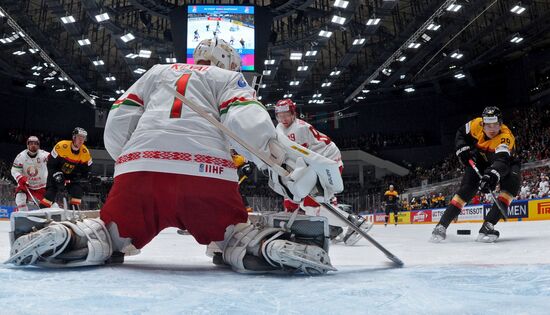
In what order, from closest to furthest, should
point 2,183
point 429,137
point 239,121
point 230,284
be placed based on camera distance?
point 230,284, point 239,121, point 2,183, point 429,137

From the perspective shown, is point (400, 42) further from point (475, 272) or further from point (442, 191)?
point (475, 272)

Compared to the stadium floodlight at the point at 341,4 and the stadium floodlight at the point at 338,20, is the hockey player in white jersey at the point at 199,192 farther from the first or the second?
the stadium floodlight at the point at 338,20

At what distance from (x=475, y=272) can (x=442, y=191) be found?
15.8 m

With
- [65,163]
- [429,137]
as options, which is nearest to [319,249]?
[65,163]

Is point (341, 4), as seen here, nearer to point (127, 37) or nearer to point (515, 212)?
point (515, 212)

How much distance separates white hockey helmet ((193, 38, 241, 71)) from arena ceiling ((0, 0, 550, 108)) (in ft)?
37.8

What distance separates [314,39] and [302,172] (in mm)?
15830

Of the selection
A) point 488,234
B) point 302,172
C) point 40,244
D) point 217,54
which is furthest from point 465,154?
point 40,244

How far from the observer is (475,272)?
1927mm

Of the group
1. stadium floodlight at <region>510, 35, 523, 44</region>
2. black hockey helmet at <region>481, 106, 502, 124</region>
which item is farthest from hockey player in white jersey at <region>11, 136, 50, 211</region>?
stadium floodlight at <region>510, 35, 523, 44</region>

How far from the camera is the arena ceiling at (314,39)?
51.1ft

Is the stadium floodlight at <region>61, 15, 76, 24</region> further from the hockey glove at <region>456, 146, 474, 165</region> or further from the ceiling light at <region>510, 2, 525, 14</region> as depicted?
the ceiling light at <region>510, 2, 525, 14</region>

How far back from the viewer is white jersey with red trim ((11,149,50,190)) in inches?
293

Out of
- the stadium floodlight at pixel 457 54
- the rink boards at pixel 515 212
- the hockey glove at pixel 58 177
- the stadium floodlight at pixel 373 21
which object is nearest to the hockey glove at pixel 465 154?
the hockey glove at pixel 58 177
